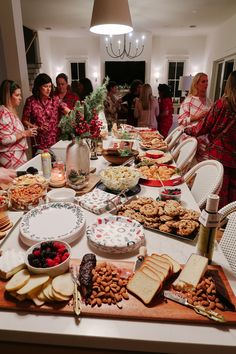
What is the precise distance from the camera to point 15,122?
2.58 m

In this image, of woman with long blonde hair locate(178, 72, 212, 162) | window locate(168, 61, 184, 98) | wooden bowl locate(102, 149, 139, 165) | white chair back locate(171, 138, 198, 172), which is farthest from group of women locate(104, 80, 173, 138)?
window locate(168, 61, 184, 98)

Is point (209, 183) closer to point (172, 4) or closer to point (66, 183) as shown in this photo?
point (66, 183)

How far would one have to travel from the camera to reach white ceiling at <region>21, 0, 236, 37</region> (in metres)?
5.23

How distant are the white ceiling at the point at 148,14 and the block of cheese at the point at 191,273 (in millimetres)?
5549

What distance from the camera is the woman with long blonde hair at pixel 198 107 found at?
298cm

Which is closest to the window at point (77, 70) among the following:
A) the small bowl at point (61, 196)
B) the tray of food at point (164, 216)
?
the small bowl at point (61, 196)

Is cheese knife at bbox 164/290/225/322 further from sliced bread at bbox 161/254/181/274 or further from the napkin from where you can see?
the napkin

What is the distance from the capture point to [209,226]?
90 centimetres

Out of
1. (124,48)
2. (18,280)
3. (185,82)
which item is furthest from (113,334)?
(124,48)

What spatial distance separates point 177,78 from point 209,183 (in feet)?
29.6

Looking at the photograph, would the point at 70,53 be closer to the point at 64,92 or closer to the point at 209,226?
the point at 64,92

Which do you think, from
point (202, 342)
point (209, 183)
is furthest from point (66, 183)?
point (202, 342)

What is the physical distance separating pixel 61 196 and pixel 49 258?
56 cm

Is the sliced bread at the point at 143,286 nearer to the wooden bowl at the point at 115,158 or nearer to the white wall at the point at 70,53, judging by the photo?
the wooden bowl at the point at 115,158
